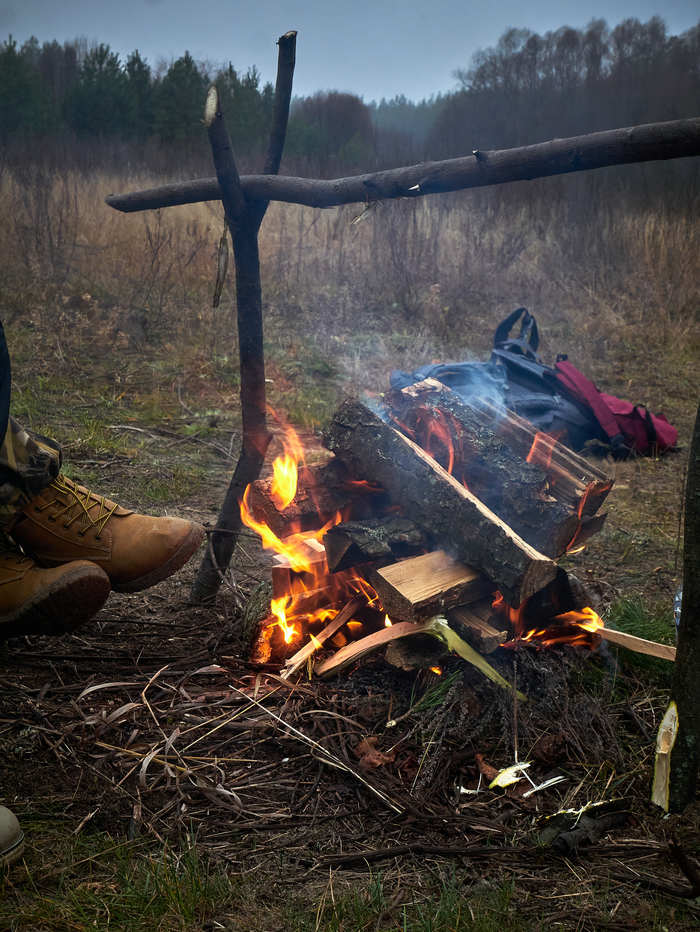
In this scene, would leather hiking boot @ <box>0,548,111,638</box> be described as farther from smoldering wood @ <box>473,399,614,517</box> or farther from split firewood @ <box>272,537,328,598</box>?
smoldering wood @ <box>473,399,614,517</box>

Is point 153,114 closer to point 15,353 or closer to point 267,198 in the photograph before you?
point 15,353

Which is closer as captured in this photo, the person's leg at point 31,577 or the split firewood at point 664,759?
the split firewood at point 664,759

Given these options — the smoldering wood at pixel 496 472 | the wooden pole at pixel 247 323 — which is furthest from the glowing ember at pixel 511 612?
the wooden pole at pixel 247 323

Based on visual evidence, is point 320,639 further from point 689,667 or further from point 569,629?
point 689,667

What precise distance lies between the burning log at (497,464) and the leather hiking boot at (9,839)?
1607 millimetres

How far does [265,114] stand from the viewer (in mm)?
18094

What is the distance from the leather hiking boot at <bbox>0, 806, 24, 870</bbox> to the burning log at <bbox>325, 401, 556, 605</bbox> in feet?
4.46

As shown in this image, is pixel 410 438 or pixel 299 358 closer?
pixel 410 438

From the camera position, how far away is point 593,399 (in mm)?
4734

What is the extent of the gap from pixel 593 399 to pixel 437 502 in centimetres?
298

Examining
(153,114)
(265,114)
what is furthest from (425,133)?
(153,114)

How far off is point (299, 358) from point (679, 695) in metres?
5.34

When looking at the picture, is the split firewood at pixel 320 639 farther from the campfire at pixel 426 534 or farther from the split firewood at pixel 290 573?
the split firewood at pixel 290 573

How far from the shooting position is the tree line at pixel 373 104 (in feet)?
45.1
